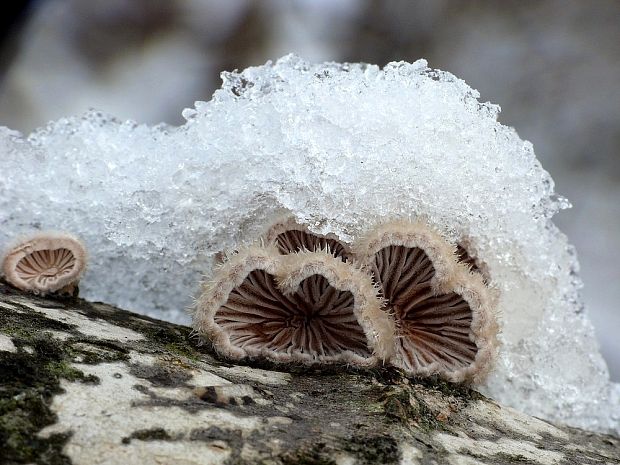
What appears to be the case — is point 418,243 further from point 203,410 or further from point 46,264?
point 46,264

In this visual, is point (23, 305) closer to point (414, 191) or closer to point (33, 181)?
point (33, 181)

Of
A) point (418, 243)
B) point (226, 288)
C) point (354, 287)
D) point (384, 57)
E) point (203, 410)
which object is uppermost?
point (384, 57)

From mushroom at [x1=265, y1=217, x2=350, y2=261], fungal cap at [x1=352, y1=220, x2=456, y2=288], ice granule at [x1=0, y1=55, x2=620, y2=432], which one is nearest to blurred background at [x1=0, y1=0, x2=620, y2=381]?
ice granule at [x1=0, y1=55, x2=620, y2=432]

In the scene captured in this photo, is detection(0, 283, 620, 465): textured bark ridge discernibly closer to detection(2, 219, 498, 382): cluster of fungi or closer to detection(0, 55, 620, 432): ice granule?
detection(2, 219, 498, 382): cluster of fungi

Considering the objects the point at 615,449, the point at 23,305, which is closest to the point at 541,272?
the point at 615,449

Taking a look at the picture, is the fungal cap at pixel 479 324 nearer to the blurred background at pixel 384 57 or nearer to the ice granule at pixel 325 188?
Answer: the ice granule at pixel 325 188

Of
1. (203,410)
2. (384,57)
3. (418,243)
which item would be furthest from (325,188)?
(384,57)

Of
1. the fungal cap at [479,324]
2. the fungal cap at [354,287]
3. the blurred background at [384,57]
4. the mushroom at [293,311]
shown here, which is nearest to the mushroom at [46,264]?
the mushroom at [293,311]
